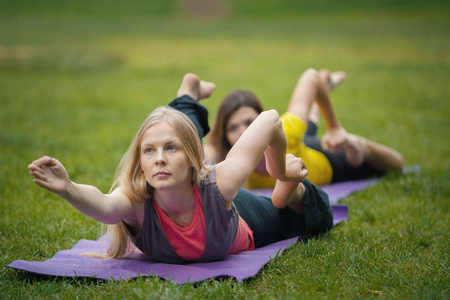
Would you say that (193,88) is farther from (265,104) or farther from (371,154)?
(265,104)

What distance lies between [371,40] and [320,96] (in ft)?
59.2

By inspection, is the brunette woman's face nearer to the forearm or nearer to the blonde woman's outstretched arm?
the blonde woman's outstretched arm

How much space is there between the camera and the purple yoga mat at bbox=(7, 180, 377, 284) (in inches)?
109

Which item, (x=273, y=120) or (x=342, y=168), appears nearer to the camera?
(x=273, y=120)

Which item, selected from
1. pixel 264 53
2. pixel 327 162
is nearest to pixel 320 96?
pixel 327 162

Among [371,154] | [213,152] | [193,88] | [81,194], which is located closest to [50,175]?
[81,194]

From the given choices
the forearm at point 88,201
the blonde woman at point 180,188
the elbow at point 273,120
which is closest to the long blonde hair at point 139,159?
the blonde woman at point 180,188

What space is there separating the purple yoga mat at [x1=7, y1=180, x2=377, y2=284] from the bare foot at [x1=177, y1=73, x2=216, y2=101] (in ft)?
5.27

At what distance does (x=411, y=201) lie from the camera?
14.7 feet

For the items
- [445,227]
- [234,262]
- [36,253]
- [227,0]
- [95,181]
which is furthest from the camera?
[227,0]

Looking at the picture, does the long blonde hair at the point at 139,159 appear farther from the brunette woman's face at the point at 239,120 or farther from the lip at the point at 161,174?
the brunette woman's face at the point at 239,120

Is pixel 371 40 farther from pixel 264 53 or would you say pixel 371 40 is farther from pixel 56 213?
pixel 56 213

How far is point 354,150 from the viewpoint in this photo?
16.2ft

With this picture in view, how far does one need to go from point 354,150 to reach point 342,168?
336 mm
